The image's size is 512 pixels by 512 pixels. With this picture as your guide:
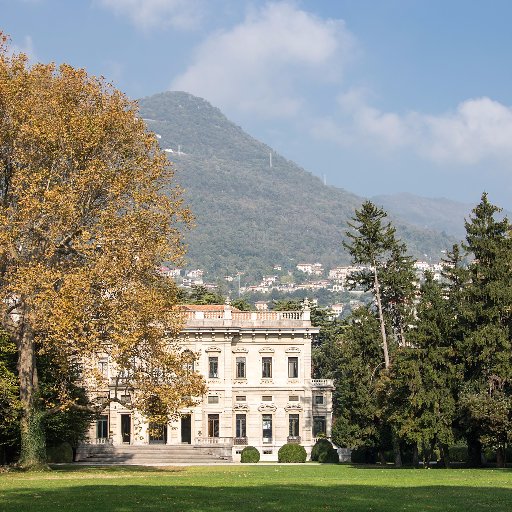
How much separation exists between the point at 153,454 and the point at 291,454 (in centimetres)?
935

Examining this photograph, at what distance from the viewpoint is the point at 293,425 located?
74.6 meters

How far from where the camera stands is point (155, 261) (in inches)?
1597

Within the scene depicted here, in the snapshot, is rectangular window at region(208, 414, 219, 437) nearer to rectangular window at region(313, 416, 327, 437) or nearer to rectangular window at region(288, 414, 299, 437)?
rectangular window at region(288, 414, 299, 437)

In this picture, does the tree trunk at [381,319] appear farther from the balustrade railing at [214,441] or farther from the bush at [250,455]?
the balustrade railing at [214,441]

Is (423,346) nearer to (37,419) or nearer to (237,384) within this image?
(37,419)

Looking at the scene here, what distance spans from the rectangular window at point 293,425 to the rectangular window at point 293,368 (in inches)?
114

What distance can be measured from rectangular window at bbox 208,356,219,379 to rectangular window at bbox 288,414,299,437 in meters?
6.39

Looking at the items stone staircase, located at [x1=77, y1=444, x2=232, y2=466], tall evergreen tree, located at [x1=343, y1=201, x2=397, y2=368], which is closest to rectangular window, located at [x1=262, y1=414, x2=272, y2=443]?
stone staircase, located at [x1=77, y1=444, x2=232, y2=466]

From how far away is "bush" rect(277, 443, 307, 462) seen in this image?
67.2 m

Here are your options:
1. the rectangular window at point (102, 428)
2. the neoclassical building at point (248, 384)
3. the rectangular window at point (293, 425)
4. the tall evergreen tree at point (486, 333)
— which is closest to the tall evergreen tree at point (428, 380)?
the tall evergreen tree at point (486, 333)

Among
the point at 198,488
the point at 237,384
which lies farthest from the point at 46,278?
the point at 237,384

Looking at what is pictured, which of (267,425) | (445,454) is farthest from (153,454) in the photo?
(445,454)

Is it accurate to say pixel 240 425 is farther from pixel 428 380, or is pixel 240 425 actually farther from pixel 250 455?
pixel 428 380

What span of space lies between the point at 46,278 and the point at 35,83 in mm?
8935
